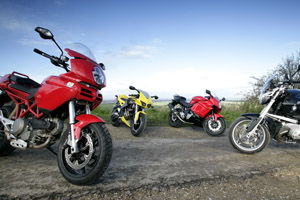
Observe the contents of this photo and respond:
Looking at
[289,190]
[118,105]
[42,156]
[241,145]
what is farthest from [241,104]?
[42,156]

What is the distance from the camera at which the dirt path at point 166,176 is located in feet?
6.24

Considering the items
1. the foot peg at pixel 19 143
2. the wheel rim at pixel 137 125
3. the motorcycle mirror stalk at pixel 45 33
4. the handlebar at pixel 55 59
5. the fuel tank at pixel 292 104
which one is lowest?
the wheel rim at pixel 137 125

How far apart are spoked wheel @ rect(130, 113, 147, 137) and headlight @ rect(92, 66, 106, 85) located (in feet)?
9.06

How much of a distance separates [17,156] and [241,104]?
11.2 m

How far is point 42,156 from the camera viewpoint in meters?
3.02

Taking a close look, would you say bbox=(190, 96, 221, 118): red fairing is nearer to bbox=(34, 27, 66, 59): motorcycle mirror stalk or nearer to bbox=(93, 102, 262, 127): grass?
bbox=(93, 102, 262, 127): grass

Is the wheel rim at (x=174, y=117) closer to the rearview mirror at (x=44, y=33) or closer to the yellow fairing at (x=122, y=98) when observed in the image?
the yellow fairing at (x=122, y=98)

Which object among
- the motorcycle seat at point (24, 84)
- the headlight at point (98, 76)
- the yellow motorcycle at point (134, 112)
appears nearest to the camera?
the headlight at point (98, 76)

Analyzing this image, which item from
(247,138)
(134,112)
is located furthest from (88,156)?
(134,112)

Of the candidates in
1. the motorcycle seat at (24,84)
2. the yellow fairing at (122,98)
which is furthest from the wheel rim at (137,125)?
the motorcycle seat at (24,84)

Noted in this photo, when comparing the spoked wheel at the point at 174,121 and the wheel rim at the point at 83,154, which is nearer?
the wheel rim at the point at 83,154

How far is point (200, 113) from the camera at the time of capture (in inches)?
242

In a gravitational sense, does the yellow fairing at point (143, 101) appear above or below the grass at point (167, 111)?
above

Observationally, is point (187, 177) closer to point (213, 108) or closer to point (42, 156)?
point (42, 156)
